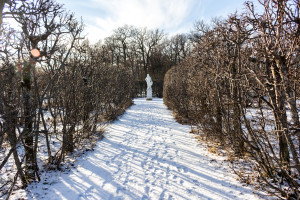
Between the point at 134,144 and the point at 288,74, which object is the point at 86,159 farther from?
the point at 288,74

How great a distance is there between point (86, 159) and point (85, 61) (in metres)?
2.80

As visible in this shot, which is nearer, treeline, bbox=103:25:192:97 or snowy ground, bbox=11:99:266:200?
snowy ground, bbox=11:99:266:200

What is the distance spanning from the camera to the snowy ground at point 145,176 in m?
2.72

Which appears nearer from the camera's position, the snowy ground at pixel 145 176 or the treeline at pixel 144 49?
the snowy ground at pixel 145 176

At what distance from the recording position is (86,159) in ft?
13.6

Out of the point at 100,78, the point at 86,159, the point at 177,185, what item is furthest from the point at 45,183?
the point at 100,78

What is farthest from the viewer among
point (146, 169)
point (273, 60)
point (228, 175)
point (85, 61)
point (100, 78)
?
point (100, 78)

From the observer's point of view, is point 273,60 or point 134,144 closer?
point 273,60

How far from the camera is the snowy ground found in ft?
8.93

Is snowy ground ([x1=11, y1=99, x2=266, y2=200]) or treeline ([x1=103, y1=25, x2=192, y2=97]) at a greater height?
treeline ([x1=103, y1=25, x2=192, y2=97])

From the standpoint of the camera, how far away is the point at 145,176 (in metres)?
3.29

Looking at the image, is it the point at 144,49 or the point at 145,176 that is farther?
the point at 144,49

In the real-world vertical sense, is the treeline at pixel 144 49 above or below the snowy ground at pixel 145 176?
above

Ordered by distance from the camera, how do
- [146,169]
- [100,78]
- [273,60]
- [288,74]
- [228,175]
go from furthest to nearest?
[100,78] < [146,169] < [228,175] < [273,60] < [288,74]
